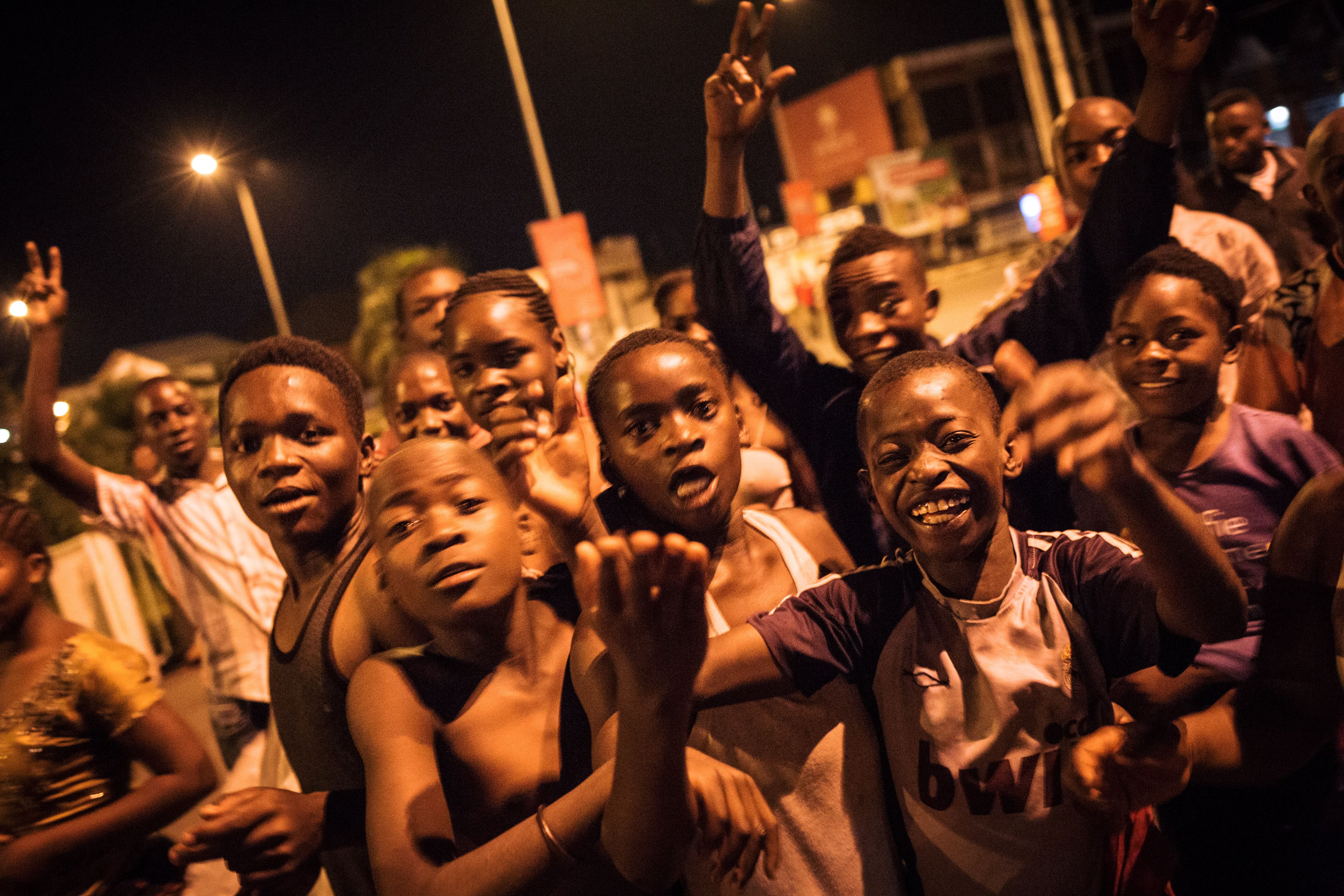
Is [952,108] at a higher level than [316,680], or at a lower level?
higher

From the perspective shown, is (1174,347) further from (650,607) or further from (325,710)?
(325,710)

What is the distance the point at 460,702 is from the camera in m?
1.82

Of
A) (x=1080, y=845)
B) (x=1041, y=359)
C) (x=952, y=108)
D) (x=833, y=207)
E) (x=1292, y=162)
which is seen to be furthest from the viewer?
(x=833, y=207)

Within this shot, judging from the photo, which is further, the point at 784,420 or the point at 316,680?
the point at 784,420

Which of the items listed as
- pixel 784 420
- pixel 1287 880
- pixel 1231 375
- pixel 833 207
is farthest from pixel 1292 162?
pixel 833 207

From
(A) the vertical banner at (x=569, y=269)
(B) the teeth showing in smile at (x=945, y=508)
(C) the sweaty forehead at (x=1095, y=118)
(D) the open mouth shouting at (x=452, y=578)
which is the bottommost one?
(B) the teeth showing in smile at (x=945, y=508)

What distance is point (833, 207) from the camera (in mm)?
36344

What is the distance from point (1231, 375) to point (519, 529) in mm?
2624

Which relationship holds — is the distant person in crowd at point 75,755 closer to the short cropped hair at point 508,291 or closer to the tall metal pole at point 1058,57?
the short cropped hair at point 508,291

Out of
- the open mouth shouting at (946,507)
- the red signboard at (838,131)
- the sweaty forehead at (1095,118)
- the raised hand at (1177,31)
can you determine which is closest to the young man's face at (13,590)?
the open mouth shouting at (946,507)

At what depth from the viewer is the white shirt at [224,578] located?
3299mm

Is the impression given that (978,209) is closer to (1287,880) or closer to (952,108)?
(952,108)

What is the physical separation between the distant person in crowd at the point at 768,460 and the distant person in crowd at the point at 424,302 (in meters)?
1.11

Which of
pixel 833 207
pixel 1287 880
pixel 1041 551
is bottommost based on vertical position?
pixel 1287 880
